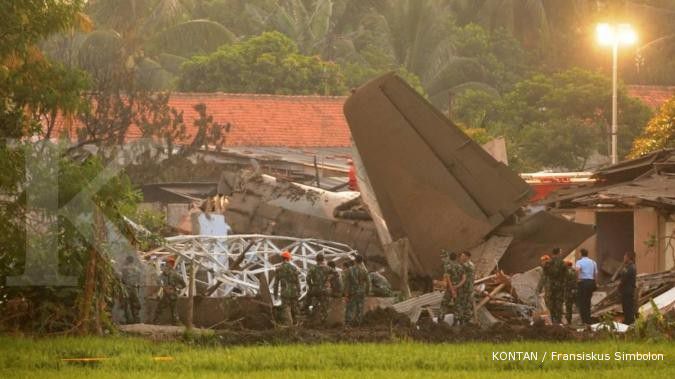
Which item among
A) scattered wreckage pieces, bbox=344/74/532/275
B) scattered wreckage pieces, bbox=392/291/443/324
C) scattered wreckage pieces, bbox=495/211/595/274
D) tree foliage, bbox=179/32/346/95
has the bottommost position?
scattered wreckage pieces, bbox=392/291/443/324

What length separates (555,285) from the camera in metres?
28.7

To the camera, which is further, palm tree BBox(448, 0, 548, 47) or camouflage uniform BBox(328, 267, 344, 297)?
palm tree BBox(448, 0, 548, 47)

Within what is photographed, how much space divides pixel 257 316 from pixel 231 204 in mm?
9070

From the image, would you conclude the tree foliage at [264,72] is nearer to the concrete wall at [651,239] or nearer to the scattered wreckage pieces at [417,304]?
the concrete wall at [651,239]

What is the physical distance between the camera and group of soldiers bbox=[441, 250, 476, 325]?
2748cm

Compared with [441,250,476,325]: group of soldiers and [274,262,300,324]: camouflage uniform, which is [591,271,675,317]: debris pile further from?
[274,262,300,324]: camouflage uniform

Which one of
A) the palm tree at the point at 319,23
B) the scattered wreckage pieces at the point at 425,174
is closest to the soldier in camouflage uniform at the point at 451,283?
the scattered wreckage pieces at the point at 425,174

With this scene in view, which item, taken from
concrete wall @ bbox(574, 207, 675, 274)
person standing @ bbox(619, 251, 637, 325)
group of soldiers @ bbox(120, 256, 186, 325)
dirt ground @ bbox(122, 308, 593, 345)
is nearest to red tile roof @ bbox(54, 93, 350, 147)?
concrete wall @ bbox(574, 207, 675, 274)

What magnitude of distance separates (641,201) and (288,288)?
33.7 ft

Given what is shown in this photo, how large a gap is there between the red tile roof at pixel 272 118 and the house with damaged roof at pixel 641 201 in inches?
932

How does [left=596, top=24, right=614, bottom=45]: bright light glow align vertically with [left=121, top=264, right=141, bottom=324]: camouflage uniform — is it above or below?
above

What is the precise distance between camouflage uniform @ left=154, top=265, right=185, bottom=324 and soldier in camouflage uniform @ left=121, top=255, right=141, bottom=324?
395mm

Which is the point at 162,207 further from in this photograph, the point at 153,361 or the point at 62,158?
the point at 153,361

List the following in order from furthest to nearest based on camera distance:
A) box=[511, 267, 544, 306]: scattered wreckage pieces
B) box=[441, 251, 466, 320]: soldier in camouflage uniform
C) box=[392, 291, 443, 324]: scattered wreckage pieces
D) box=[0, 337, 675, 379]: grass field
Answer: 1. box=[511, 267, 544, 306]: scattered wreckage pieces
2. box=[392, 291, 443, 324]: scattered wreckage pieces
3. box=[441, 251, 466, 320]: soldier in camouflage uniform
4. box=[0, 337, 675, 379]: grass field
